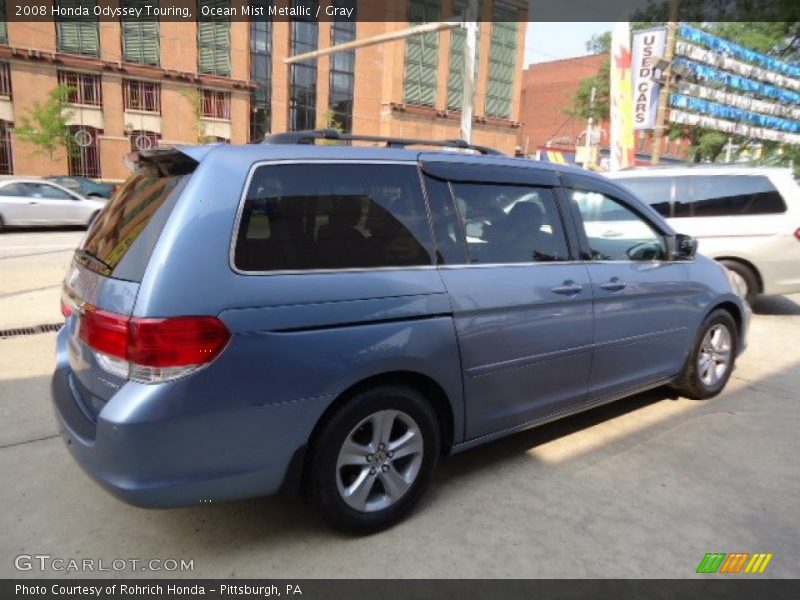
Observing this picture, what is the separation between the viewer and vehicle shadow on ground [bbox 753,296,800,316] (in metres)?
8.27

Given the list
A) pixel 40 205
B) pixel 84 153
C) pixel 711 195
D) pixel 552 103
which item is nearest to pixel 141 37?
pixel 84 153

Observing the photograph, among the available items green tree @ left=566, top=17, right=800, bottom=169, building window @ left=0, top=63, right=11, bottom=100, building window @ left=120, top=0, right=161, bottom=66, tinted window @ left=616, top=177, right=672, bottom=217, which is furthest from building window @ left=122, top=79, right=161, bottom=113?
tinted window @ left=616, top=177, right=672, bottom=217

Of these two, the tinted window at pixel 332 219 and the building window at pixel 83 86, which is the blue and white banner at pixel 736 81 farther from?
the building window at pixel 83 86

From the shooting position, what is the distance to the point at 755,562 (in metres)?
2.75

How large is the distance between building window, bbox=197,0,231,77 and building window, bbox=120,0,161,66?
93.6 inches

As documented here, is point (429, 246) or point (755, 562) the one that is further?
point (429, 246)

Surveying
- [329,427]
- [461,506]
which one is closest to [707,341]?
[461,506]

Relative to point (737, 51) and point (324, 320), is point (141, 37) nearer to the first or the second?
point (737, 51)

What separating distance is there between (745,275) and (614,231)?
4.58 metres

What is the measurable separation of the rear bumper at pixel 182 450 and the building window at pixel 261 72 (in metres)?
36.1

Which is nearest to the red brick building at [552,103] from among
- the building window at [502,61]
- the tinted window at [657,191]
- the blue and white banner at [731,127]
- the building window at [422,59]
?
the building window at [502,61]

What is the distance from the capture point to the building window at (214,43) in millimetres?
34562

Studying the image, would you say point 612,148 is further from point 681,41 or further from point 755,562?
point 755,562

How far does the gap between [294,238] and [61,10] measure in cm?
3601
